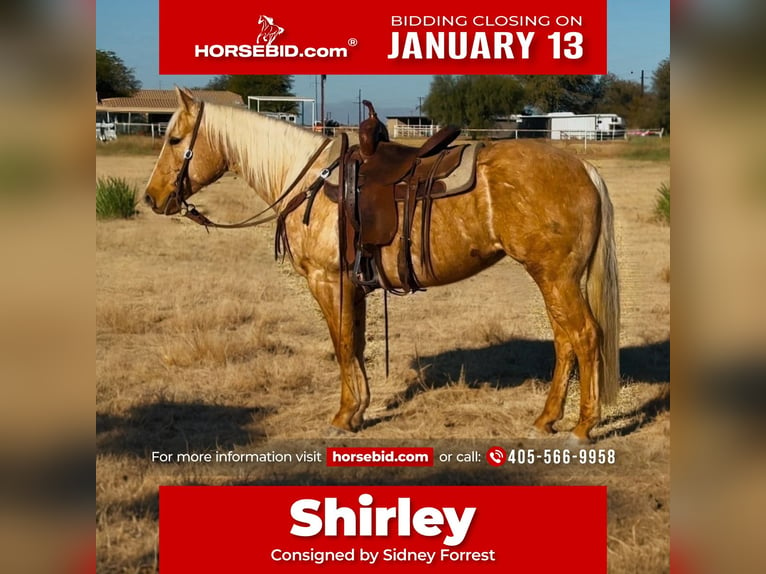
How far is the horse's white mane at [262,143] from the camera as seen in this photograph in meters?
6.30

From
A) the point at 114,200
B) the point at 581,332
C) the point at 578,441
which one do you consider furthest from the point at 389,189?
the point at 114,200

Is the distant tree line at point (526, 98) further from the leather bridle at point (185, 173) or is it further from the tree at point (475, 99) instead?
the leather bridle at point (185, 173)

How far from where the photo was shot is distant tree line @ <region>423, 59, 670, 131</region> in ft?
28.9

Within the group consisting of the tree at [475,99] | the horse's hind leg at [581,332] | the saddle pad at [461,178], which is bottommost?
the horse's hind leg at [581,332]

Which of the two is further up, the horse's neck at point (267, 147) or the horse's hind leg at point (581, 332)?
the horse's neck at point (267, 147)

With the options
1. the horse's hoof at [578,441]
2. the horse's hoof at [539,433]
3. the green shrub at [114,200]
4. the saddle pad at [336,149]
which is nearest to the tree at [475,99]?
the saddle pad at [336,149]

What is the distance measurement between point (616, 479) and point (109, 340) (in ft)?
19.4

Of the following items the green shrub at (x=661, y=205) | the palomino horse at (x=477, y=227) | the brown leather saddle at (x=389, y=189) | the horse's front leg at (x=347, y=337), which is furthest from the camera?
the green shrub at (x=661, y=205)

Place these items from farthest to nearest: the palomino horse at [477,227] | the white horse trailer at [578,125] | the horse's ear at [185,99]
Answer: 1. the white horse trailer at [578,125]
2. the horse's ear at [185,99]
3. the palomino horse at [477,227]

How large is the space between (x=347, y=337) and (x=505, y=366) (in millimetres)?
2397

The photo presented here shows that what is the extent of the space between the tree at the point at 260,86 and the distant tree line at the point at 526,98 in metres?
1.97

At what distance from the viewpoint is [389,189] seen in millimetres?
5820

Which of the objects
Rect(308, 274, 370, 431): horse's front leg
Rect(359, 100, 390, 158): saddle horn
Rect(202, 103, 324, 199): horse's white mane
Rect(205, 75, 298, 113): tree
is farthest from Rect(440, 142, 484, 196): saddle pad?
Rect(205, 75, 298, 113): tree

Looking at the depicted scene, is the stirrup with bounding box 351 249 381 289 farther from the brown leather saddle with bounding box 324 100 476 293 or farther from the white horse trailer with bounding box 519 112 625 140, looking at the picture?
the white horse trailer with bounding box 519 112 625 140
